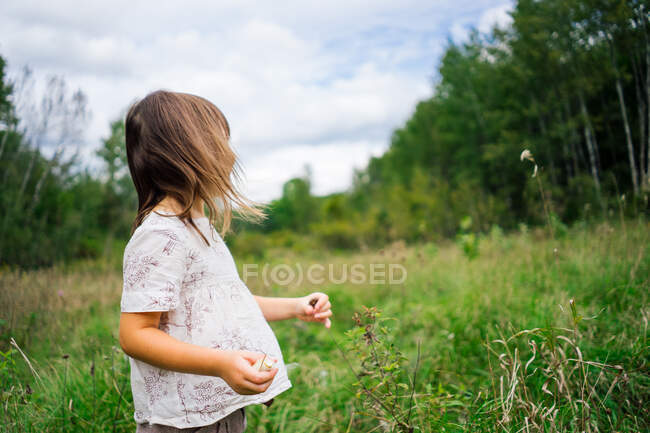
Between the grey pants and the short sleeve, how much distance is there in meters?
0.41

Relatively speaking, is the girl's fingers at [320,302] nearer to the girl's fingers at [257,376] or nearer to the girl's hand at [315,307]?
the girl's hand at [315,307]

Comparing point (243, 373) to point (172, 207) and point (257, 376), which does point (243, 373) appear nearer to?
point (257, 376)

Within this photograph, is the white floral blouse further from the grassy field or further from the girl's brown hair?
the grassy field

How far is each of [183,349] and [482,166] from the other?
21697 mm

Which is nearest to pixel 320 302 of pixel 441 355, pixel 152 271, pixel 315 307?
pixel 315 307

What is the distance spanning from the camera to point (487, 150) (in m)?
17.9

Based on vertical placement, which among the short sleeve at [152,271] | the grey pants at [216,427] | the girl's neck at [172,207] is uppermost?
the girl's neck at [172,207]

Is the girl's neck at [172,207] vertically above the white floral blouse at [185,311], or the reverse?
the girl's neck at [172,207]

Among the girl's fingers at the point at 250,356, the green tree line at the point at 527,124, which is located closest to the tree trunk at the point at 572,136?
the green tree line at the point at 527,124

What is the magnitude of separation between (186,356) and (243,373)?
0.19m

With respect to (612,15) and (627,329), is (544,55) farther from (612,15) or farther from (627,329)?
(627,329)

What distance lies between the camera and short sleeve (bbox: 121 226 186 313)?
3.11ft

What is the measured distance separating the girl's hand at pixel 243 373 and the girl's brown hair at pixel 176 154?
422 millimetres

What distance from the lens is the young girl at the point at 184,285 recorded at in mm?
953
